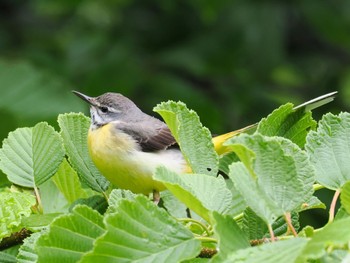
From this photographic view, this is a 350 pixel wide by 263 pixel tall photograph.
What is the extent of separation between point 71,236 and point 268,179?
383mm

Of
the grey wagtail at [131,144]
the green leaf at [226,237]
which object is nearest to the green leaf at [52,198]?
the grey wagtail at [131,144]

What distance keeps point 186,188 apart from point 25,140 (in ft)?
2.46

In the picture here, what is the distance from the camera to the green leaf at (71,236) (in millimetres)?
1506

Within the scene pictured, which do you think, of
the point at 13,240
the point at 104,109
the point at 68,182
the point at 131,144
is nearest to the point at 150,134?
the point at 131,144

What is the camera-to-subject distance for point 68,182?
7.40 feet

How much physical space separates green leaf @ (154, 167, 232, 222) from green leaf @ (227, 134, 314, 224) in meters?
0.09

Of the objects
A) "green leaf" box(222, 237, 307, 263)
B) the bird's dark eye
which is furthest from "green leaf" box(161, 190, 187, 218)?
the bird's dark eye

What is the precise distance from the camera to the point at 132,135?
336 cm

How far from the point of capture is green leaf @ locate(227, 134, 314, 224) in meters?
1.41

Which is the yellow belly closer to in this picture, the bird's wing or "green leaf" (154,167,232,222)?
the bird's wing

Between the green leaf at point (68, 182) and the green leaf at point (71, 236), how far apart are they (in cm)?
71

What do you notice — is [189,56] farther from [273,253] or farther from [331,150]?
[273,253]

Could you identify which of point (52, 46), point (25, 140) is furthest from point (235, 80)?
point (25, 140)

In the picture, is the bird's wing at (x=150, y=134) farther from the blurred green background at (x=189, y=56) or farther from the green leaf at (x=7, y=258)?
the blurred green background at (x=189, y=56)
